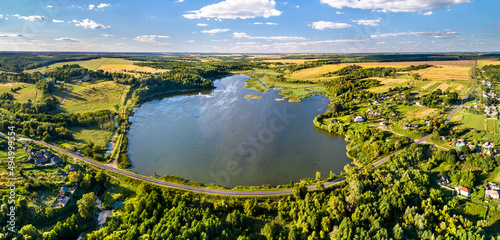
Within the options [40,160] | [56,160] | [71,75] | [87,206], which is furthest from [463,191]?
[71,75]

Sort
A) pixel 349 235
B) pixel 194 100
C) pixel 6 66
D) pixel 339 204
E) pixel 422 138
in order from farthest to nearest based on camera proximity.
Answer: pixel 6 66 < pixel 194 100 < pixel 422 138 < pixel 339 204 < pixel 349 235

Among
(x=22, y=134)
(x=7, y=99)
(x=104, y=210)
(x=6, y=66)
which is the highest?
(x=6, y=66)

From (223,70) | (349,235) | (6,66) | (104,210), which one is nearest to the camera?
(349,235)

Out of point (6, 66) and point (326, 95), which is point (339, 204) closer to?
point (326, 95)

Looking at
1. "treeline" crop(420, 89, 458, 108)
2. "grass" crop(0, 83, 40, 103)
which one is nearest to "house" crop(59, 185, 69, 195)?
"grass" crop(0, 83, 40, 103)

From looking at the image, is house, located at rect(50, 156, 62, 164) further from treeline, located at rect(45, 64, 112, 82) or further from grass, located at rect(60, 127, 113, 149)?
treeline, located at rect(45, 64, 112, 82)

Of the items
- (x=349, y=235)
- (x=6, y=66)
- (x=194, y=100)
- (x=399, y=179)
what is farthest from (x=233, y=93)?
(x=6, y=66)

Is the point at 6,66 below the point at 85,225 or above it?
above
